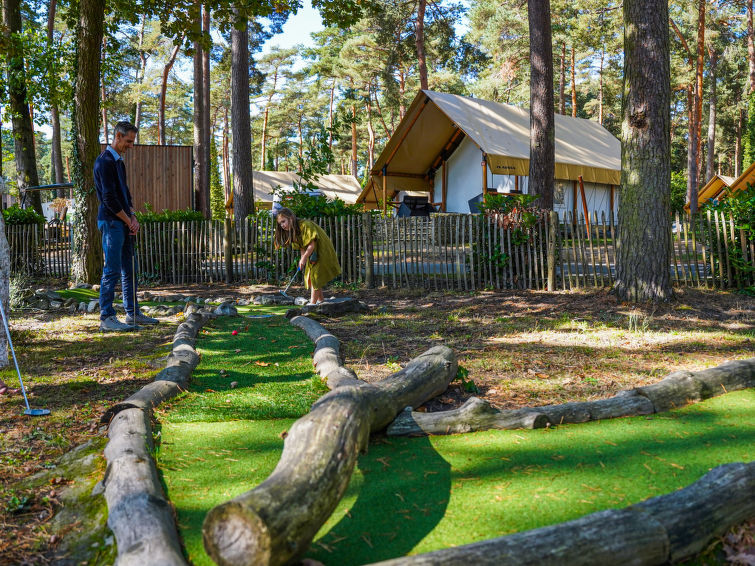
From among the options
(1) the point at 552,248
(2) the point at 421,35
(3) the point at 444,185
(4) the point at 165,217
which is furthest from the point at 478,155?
(1) the point at 552,248

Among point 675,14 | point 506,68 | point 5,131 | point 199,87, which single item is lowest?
point 5,131

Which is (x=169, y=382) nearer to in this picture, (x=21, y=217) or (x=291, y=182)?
(x=21, y=217)

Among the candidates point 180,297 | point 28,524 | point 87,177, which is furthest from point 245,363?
point 87,177

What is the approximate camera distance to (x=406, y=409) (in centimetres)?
366

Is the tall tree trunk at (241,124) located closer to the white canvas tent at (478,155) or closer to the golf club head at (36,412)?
the white canvas tent at (478,155)

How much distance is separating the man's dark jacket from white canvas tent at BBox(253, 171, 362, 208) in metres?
26.9

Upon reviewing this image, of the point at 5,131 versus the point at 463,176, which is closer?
the point at 5,131

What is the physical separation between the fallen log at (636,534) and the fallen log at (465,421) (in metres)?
1.17

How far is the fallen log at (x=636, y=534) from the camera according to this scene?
191 cm

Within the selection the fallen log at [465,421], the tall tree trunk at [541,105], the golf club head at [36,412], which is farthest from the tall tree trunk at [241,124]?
the fallen log at [465,421]

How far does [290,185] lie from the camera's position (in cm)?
3609

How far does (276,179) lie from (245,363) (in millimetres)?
32527

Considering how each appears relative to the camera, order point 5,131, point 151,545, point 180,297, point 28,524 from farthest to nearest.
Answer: point 5,131 → point 180,297 → point 28,524 → point 151,545

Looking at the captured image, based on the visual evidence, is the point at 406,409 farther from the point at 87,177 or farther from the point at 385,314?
the point at 87,177
